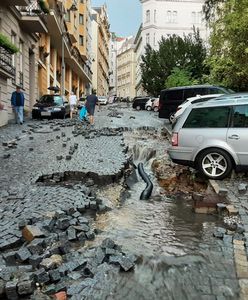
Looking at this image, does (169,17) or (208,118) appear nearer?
(208,118)

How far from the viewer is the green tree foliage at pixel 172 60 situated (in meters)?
47.5

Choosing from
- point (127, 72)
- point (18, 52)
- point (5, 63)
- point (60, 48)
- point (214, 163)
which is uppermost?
point (127, 72)

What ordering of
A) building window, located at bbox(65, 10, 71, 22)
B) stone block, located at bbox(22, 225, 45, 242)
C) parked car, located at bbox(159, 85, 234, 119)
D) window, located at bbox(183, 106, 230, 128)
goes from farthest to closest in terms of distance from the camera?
1. building window, located at bbox(65, 10, 71, 22)
2. parked car, located at bbox(159, 85, 234, 119)
3. window, located at bbox(183, 106, 230, 128)
4. stone block, located at bbox(22, 225, 45, 242)

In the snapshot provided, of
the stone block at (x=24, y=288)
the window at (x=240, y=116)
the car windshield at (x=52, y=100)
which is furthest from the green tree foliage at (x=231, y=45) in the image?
the stone block at (x=24, y=288)

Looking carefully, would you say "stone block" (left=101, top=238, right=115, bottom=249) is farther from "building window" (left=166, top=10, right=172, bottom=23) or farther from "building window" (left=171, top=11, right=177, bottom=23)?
"building window" (left=171, top=11, right=177, bottom=23)

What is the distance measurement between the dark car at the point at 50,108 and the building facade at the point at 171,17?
180 ft

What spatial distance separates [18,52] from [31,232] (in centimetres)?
1603

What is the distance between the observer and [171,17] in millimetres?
78438

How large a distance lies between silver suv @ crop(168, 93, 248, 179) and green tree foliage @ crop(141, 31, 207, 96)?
118ft

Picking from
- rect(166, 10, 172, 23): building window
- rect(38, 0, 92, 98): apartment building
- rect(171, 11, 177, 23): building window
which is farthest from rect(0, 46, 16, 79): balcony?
rect(171, 11, 177, 23): building window

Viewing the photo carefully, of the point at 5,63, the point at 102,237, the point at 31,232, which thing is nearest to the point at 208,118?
the point at 102,237

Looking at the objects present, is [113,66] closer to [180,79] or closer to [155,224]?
[180,79]

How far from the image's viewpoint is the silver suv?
376 inches

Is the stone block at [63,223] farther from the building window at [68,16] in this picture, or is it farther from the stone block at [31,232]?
the building window at [68,16]
